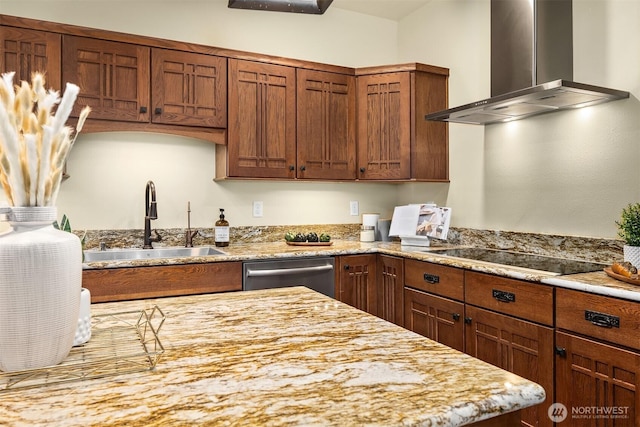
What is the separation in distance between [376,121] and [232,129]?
112 cm

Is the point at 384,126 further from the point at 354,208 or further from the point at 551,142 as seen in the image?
the point at 551,142

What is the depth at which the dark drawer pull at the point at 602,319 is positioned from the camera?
1695 mm

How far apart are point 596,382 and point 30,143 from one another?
2045 millimetres

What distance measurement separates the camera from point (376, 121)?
11.4ft

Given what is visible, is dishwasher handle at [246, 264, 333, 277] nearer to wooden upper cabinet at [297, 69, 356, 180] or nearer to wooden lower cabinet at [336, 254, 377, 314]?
wooden lower cabinet at [336, 254, 377, 314]

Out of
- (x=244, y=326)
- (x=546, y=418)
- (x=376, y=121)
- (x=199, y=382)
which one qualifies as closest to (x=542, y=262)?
(x=546, y=418)

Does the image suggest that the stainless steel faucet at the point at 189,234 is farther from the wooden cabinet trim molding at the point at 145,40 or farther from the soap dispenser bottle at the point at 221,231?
the wooden cabinet trim molding at the point at 145,40

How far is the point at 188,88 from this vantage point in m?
2.95

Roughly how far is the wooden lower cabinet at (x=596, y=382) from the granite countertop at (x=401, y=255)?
22cm

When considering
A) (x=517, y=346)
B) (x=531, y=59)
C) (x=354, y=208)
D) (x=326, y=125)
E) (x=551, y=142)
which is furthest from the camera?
(x=354, y=208)

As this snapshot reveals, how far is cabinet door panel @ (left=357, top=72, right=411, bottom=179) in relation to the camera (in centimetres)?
338

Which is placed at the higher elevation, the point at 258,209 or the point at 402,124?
the point at 402,124

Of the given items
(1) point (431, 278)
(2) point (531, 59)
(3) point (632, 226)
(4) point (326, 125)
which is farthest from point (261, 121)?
→ (3) point (632, 226)

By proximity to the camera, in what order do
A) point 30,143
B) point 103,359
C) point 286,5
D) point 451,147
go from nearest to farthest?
point 30,143 < point 103,359 < point 286,5 < point 451,147
